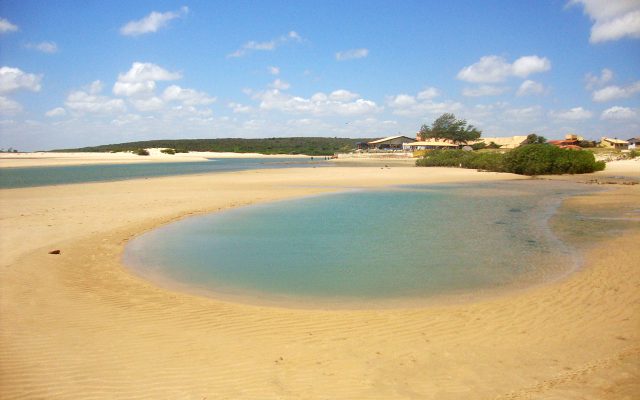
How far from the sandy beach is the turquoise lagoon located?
918 mm

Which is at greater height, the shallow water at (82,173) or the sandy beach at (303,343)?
the shallow water at (82,173)

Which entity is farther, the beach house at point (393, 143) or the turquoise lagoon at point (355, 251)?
the beach house at point (393, 143)

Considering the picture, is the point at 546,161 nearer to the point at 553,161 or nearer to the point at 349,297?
the point at 553,161

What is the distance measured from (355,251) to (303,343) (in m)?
→ 6.55

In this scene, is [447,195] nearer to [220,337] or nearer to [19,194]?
[220,337]

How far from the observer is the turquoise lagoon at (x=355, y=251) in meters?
9.66

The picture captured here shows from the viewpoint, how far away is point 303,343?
6.50 metres

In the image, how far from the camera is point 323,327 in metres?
7.17

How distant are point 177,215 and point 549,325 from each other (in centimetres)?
1595

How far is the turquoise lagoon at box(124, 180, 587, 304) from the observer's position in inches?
380

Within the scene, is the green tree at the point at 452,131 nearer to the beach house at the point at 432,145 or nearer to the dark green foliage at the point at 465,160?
the beach house at the point at 432,145

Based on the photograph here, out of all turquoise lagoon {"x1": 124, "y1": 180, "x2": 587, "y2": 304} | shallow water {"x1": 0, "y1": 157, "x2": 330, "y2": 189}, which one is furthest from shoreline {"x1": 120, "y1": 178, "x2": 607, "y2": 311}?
shallow water {"x1": 0, "y1": 157, "x2": 330, "y2": 189}

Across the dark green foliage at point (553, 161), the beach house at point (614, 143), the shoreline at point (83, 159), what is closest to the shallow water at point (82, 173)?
the shoreline at point (83, 159)

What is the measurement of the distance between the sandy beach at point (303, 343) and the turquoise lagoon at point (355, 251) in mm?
918
